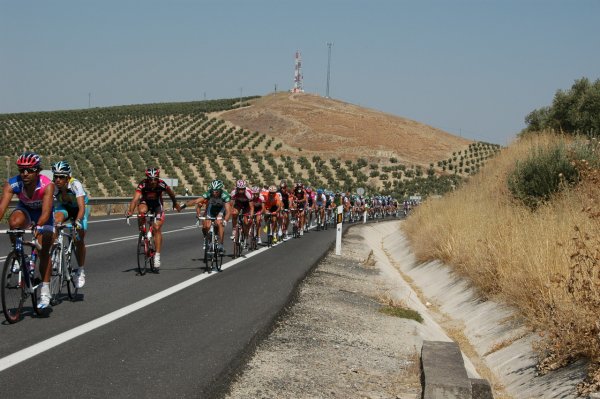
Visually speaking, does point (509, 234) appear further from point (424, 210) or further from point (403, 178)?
point (403, 178)

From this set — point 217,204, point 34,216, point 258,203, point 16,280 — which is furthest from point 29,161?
point 258,203

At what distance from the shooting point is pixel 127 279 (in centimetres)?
1346

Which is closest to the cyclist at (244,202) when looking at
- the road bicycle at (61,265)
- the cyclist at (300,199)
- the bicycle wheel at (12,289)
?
the road bicycle at (61,265)

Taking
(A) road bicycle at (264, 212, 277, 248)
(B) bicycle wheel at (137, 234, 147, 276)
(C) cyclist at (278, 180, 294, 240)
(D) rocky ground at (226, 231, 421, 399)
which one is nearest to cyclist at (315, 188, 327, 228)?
(C) cyclist at (278, 180, 294, 240)

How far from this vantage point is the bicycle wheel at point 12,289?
340 inches

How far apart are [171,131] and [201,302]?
12443 centimetres

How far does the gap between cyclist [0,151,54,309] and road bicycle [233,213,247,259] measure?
9.53 metres

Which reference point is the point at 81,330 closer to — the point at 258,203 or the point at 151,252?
the point at 151,252

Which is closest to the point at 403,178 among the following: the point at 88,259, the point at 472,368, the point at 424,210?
the point at 424,210

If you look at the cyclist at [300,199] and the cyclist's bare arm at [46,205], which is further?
the cyclist at [300,199]

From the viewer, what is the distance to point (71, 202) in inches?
447

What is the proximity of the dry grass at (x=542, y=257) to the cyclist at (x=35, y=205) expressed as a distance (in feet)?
18.6

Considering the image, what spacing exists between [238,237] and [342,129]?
110555 mm

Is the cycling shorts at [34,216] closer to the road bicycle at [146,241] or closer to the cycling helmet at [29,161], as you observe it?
the cycling helmet at [29,161]
